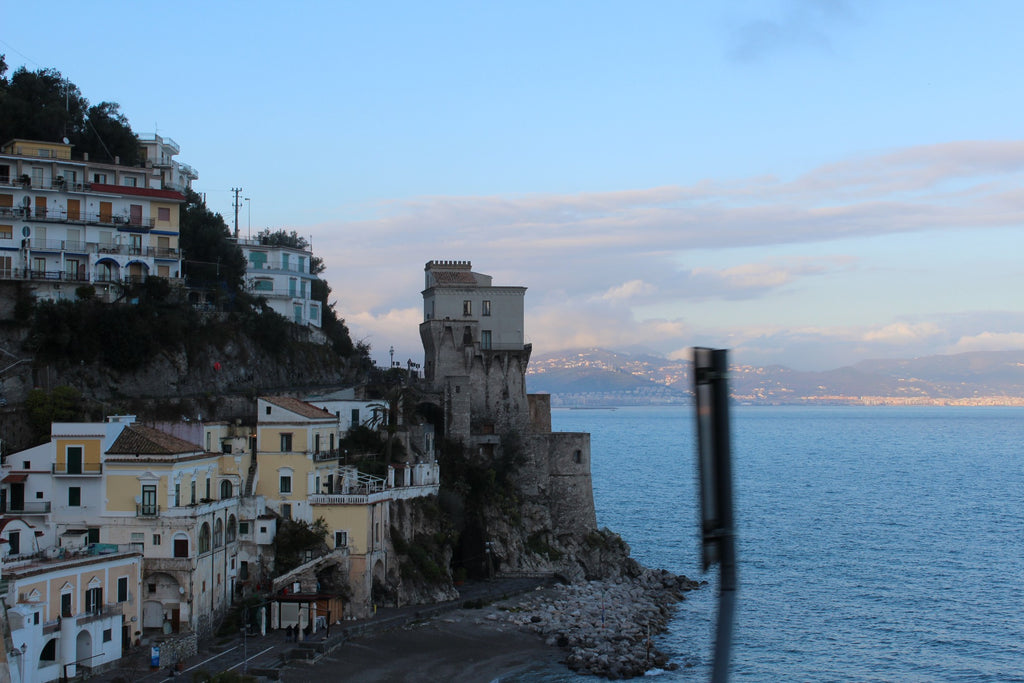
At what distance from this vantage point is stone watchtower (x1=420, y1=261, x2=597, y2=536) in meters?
67.0

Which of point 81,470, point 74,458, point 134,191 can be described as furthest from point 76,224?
point 81,470

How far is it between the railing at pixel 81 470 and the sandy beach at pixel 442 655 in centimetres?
1078

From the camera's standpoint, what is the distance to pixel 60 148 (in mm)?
63844

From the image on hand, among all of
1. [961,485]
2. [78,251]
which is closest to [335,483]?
[78,251]

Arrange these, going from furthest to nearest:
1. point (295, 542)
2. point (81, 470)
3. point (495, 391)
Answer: point (495, 391), point (295, 542), point (81, 470)

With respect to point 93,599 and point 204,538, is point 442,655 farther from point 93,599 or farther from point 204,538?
point 93,599

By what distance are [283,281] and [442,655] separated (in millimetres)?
36096

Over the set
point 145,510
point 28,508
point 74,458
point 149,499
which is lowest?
point 145,510

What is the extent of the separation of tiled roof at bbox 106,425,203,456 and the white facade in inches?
1122

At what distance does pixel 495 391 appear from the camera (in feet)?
225

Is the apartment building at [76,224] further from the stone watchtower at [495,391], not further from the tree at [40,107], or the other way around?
the stone watchtower at [495,391]

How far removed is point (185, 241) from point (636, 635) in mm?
36889

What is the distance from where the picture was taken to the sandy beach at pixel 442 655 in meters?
42.4

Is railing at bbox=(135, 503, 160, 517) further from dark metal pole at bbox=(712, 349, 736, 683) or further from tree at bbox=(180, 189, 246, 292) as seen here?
dark metal pole at bbox=(712, 349, 736, 683)
